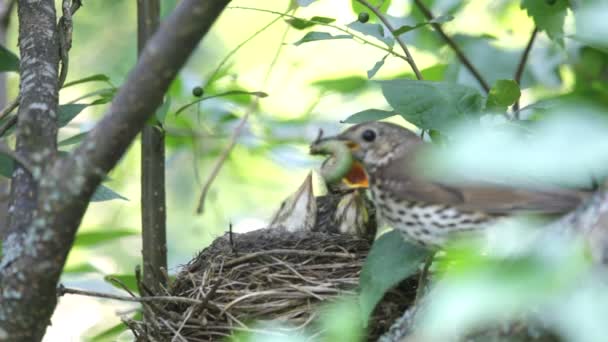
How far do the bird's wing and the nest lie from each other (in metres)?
0.44

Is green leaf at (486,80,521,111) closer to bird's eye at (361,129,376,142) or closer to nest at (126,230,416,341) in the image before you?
bird's eye at (361,129,376,142)

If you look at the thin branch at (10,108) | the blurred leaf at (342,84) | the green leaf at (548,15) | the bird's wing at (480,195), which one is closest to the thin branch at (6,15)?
the thin branch at (10,108)

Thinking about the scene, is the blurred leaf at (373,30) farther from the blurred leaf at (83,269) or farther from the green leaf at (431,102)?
the blurred leaf at (83,269)

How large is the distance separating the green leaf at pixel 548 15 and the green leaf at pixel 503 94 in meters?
0.75

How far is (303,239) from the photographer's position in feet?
10.9

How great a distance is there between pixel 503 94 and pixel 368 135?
491 mm

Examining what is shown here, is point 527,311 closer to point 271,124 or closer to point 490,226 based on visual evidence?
point 490,226

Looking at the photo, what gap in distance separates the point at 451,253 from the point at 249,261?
192 cm

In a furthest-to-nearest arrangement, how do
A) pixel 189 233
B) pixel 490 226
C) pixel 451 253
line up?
pixel 189 233
pixel 490 226
pixel 451 253

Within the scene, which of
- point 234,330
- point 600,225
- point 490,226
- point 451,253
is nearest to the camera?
point 451,253

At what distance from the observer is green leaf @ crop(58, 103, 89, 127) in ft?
8.64

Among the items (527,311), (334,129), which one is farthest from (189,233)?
(527,311)

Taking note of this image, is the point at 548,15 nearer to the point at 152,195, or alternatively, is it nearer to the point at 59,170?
the point at 152,195

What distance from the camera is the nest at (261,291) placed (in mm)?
2857
